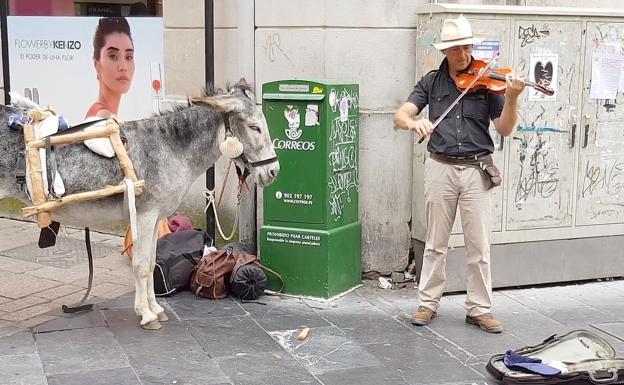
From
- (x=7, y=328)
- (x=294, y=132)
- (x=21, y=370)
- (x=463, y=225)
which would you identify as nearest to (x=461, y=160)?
(x=463, y=225)

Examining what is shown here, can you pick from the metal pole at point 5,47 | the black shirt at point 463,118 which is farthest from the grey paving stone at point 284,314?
the metal pole at point 5,47

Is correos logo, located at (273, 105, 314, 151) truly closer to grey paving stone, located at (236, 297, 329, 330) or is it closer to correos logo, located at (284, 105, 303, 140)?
correos logo, located at (284, 105, 303, 140)

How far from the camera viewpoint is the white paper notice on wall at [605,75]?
696cm

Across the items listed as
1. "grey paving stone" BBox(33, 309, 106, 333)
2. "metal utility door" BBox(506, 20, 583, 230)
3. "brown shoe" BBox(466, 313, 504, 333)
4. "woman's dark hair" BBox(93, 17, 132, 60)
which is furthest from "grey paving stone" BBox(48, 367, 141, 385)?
"woman's dark hair" BBox(93, 17, 132, 60)

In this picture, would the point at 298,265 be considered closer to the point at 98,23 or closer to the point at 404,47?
the point at 404,47

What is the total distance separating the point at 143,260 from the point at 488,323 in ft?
8.11

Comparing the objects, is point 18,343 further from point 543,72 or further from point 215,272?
point 543,72

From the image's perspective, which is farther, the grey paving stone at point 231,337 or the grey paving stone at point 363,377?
the grey paving stone at point 231,337

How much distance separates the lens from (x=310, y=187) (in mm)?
6449

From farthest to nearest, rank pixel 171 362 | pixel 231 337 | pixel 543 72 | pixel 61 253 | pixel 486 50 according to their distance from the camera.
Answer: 1. pixel 61 253
2. pixel 543 72
3. pixel 486 50
4. pixel 231 337
5. pixel 171 362

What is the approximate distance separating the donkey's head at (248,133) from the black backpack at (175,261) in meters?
1.28

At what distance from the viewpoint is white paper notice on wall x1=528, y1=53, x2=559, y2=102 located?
6.70m

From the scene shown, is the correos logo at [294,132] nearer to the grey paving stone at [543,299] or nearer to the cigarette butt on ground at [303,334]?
the cigarette butt on ground at [303,334]

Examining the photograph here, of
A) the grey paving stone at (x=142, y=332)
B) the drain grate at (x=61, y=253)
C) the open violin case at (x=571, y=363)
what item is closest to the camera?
the open violin case at (x=571, y=363)
